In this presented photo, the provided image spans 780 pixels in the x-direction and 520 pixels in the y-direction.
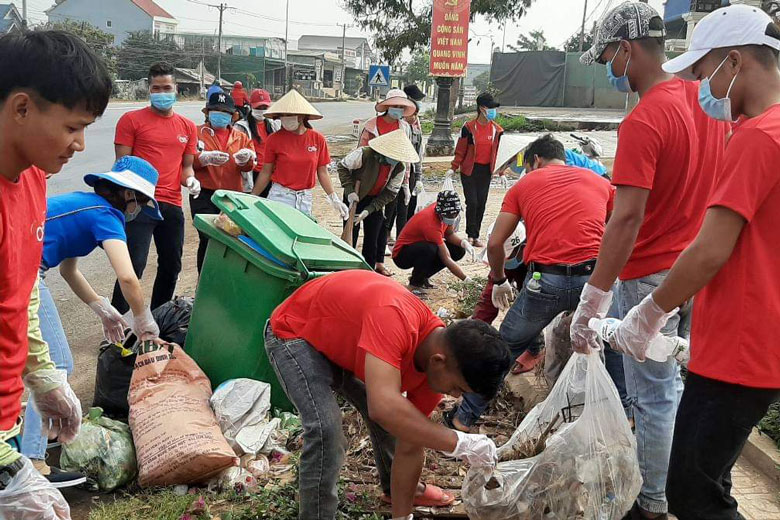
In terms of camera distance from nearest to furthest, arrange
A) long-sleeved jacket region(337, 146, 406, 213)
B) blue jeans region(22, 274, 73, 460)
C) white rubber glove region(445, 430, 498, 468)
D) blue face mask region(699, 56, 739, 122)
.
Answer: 1. blue face mask region(699, 56, 739, 122)
2. white rubber glove region(445, 430, 498, 468)
3. blue jeans region(22, 274, 73, 460)
4. long-sleeved jacket region(337, 146, 406, 213)

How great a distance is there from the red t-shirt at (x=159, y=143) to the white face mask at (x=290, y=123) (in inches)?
39.3

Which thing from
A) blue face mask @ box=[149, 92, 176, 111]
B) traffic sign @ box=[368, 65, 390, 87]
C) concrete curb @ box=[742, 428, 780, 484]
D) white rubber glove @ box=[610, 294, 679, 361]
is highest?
traffic sign @ box=[368, 65, 390, 87]

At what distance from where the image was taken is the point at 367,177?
A: 22.0 ft

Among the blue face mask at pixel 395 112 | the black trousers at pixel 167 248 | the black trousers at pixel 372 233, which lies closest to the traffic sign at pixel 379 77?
the blue face mask at pixel 395 112

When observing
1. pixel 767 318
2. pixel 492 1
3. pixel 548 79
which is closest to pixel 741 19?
pixel 767 318

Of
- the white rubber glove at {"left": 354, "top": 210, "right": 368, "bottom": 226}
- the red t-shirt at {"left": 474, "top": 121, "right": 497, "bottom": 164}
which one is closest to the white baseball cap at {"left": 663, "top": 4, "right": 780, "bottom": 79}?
the white rubber glove at {"left": 354, "top": 210, "right": 368, "bottom": 226}

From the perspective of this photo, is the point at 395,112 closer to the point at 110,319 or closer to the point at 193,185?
the point at 193,185

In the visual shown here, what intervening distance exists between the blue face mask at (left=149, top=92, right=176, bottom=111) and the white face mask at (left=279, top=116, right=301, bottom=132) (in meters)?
1.01

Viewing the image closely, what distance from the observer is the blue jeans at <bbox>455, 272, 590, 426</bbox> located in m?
3.59

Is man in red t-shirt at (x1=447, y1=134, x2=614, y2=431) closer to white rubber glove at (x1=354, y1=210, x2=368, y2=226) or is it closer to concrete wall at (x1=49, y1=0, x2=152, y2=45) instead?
white rubber glove at (x1=354, y1=210, x2=368, y2=226)

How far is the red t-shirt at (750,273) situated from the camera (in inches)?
75.5

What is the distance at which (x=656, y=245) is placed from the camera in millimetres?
2861

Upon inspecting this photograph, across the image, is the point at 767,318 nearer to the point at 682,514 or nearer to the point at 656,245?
the point at 682,514

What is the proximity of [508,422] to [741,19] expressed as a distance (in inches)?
98.5
